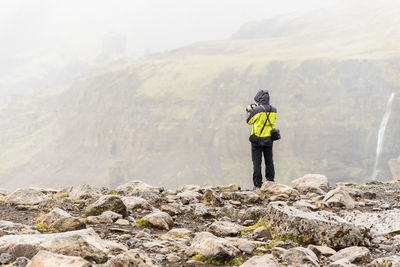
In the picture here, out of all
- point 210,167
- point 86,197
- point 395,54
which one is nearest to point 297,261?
point 86,197

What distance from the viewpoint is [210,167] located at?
563 ft

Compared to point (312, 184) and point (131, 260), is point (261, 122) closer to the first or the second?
point (312, 184)

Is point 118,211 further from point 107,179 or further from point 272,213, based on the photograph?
point 107,179

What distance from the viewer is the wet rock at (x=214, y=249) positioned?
4.74 meters

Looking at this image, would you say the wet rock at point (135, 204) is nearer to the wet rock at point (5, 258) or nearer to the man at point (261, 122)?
the wet rock at point (5, 258)

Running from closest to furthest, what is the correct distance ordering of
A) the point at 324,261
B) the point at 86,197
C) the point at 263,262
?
the point at 263,262, the point at 324,261, the point at 86,197

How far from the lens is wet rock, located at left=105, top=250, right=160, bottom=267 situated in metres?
3.87

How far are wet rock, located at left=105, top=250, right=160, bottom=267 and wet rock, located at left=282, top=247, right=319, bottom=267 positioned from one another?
1576 millimetres

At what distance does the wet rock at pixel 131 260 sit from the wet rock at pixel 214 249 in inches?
35.6

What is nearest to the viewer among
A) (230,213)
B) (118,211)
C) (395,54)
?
(118,211)

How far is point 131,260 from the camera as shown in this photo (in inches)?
154

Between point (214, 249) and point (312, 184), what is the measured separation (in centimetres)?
795

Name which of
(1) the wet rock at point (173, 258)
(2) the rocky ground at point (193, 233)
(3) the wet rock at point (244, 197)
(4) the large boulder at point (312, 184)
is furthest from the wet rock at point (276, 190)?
(1) the wet rock at point (173, 258)

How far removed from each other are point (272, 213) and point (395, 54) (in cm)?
20408
